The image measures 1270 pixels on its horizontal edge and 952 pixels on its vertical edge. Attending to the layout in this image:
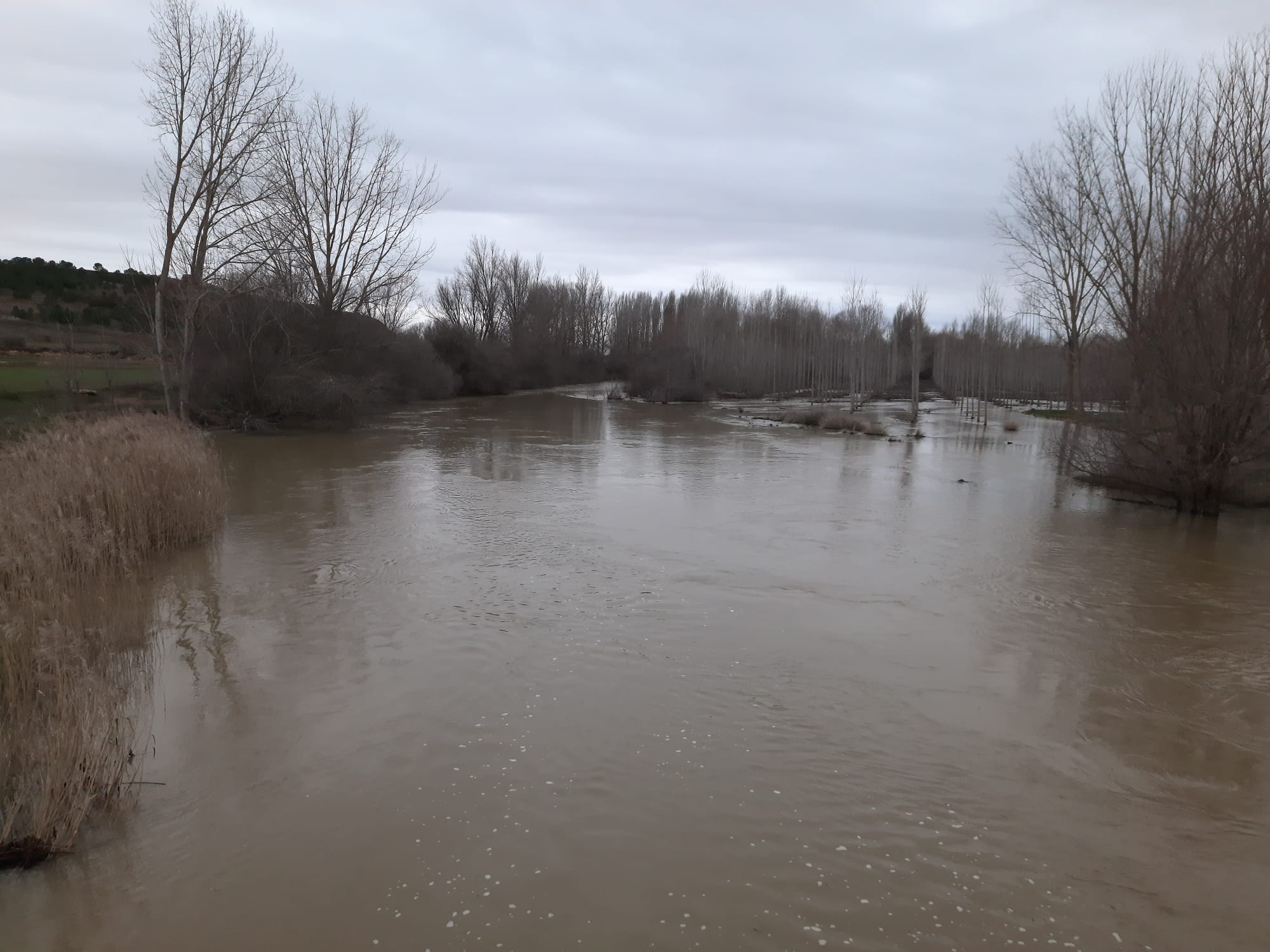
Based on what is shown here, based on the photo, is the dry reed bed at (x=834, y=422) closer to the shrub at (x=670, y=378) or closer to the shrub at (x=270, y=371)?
the shrub at (x=670, y=378)

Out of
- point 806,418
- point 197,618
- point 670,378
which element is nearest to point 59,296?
point 670,378

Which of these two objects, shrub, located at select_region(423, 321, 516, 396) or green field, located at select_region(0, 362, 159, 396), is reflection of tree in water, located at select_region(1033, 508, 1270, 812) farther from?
shrub, located at select_region(423, 321, 516, 396)

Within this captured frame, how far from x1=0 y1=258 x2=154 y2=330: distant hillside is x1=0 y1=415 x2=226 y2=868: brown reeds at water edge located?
26.6m

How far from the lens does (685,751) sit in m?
4.45

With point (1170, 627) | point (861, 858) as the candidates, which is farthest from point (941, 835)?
point (1170, 627)

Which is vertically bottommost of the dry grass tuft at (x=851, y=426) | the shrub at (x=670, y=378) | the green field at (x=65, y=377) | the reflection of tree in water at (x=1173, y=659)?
the reflection of tree in water at (x=1173, y=659)

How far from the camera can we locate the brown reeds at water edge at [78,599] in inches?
141

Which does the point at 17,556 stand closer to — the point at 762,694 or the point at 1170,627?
the point at 762,694

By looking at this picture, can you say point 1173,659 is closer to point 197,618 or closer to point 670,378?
point 197,618

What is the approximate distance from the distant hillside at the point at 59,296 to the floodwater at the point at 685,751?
3008 centimetres

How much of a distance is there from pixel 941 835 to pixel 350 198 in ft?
97.3

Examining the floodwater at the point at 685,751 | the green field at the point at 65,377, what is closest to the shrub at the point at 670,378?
the green field at the point at 65,377

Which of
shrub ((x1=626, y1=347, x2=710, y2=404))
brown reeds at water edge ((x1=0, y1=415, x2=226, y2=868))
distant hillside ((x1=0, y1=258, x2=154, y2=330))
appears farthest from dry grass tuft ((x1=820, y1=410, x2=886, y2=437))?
distant hillside ((x1=0, y1=258, x2=154, y2=330))

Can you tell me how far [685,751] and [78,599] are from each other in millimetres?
5314
